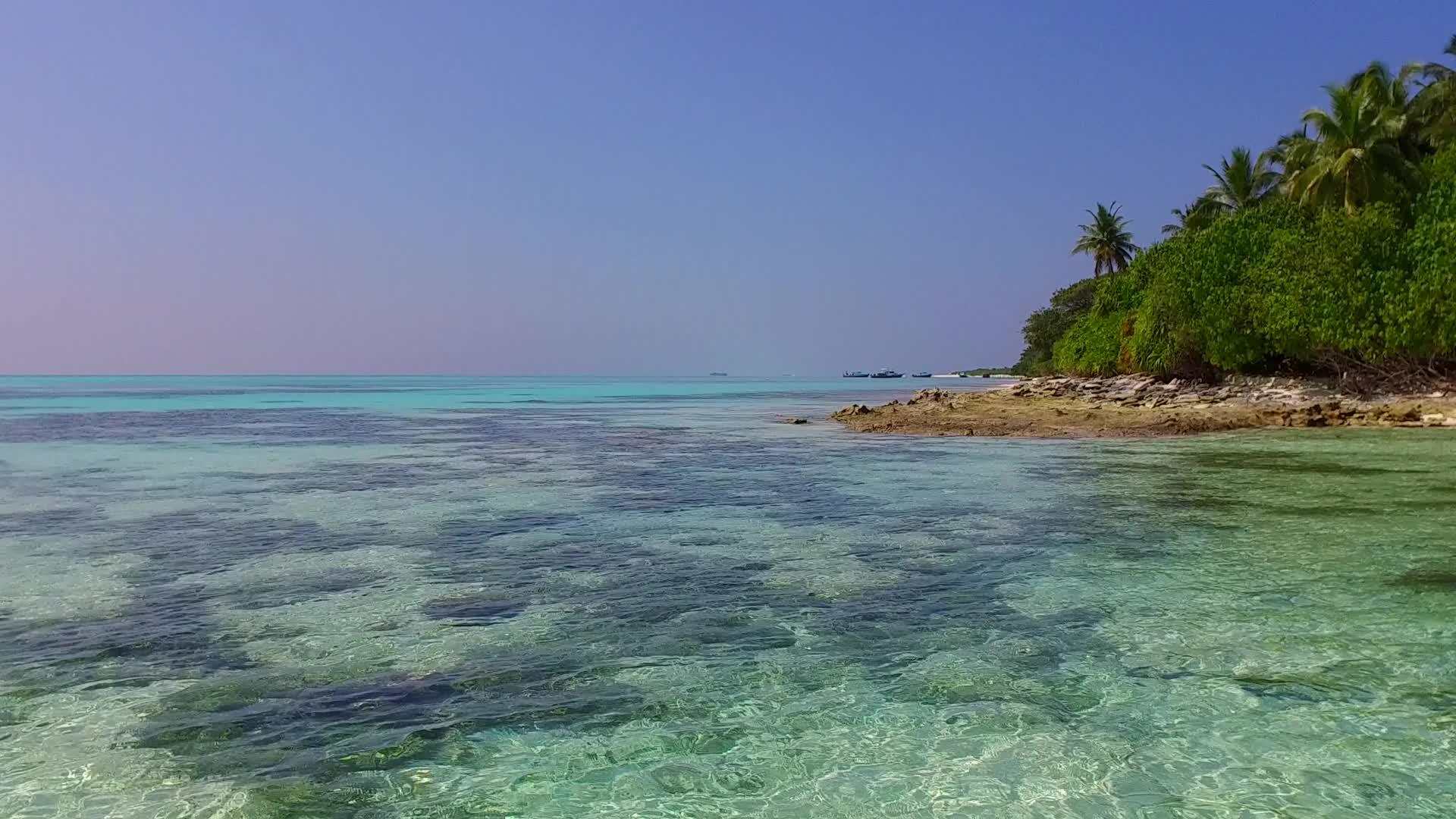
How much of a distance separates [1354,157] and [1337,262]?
21.5 ft

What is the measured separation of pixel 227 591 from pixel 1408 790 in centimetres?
874

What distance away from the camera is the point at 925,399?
44844mm

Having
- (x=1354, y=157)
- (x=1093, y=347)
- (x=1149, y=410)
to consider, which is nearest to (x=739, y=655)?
(x=1149, y=410)

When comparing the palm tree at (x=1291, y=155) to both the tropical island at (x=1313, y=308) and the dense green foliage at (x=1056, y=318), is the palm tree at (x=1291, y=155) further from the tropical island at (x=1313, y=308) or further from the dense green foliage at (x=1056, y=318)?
the dense green foliage at (x=1056, y=318)

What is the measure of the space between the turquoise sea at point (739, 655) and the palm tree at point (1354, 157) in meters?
28.8

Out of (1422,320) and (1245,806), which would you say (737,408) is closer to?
(1422,320)

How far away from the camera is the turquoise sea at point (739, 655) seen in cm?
446

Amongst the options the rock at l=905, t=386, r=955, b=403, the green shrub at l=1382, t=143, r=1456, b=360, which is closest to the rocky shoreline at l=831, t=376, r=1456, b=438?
the rock at l=905, t=386, r=955, b=403

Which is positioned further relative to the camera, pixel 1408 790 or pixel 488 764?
pixel 488 764

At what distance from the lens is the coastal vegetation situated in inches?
1232

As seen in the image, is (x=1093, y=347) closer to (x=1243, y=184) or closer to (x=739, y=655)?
(x=1243, y=184)

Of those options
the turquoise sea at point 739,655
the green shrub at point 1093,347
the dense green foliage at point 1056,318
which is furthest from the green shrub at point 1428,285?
the dense green foliage at point 1056,318

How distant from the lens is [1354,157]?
36750 mm

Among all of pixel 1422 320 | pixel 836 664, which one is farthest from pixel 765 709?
pixel 1422 320
